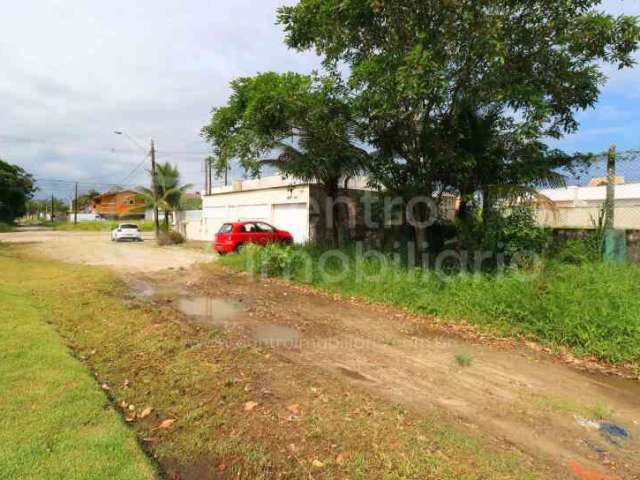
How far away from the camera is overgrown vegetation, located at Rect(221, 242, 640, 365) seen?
5.18 meters

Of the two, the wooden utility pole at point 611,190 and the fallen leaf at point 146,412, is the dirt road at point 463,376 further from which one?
the wooden utility pole at point 611,190

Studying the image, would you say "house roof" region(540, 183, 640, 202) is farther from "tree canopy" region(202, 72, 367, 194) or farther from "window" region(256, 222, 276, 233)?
"window" region(256, 222, 276, 233)

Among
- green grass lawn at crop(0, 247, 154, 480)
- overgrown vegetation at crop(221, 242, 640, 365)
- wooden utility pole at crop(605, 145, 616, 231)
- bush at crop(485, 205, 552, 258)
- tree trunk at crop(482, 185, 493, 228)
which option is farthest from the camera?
tree trunk at crop(482, 185, 493, 228)

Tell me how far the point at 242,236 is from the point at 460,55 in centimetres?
1073

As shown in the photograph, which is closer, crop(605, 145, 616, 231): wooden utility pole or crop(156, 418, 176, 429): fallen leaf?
crop(156, 418, 176, 429): fallen leaf

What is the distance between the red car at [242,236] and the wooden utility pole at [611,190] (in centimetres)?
1064

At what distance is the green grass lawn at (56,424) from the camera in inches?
99.7

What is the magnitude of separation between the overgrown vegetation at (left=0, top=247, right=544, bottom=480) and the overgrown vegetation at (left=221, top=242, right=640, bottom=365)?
10.2ft

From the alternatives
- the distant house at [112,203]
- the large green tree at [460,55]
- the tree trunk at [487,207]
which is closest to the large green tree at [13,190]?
the distant house at [112,203]

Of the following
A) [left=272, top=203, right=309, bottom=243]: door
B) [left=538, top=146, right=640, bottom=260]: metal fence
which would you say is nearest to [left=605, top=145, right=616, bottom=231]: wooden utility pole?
[left=538, top=146, right=640, bottom=260]: metal fence

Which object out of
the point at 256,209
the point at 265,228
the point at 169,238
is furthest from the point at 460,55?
the point at 169,238

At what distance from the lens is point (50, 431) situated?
292 cm

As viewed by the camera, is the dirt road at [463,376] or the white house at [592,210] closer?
the dirt road at [463,376]

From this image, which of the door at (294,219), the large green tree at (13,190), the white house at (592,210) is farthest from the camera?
the large green tree at (13,190)
